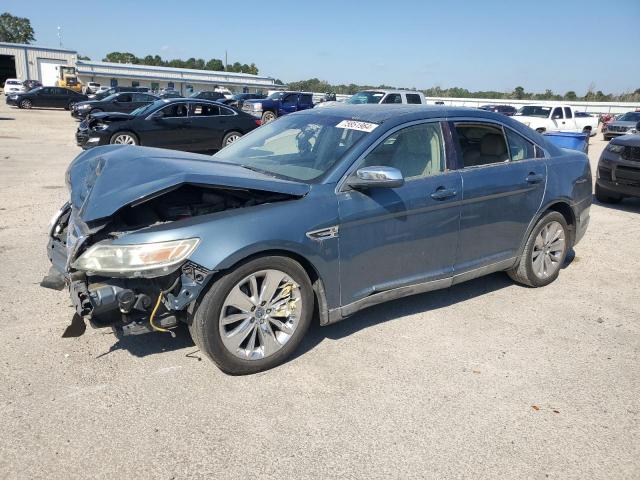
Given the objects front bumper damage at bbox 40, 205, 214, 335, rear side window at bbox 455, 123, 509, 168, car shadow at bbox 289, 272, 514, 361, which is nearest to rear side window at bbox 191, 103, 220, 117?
car shadow at bbox 289, 272, 514, 361

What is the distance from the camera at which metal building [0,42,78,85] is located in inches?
2399

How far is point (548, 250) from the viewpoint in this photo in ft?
16.6

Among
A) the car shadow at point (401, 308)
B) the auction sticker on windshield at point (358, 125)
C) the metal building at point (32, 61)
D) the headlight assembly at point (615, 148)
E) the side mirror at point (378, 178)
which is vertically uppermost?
the metal building at point (32, 61)

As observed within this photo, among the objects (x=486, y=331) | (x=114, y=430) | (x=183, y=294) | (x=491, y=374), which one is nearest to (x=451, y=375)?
(x=491, y=374)

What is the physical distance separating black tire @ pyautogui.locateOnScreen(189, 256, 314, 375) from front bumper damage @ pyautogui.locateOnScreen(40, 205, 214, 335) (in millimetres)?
87

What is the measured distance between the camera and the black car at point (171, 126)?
12.9 m

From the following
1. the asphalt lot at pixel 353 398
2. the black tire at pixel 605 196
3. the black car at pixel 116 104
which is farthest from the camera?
the black car at pixel 116 104

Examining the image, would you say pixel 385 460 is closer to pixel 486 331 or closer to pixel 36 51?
pixel 486 331

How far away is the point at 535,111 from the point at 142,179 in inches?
841

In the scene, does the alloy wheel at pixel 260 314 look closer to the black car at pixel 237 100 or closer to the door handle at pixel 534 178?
the door handle at pixel 534 178

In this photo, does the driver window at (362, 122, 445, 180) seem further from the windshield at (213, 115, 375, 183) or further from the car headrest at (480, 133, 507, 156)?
the car headrest at (480, 133, 507, 156)

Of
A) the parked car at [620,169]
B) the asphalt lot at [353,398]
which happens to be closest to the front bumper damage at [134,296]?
the asphalt lot at [353,398]

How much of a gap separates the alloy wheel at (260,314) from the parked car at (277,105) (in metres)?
23.0

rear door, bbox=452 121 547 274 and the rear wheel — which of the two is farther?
the rear wheel
